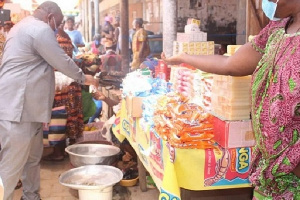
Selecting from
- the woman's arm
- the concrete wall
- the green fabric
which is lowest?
the green fabric

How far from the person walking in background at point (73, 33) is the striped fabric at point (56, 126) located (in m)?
7.86

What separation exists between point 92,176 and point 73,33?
9.89 m

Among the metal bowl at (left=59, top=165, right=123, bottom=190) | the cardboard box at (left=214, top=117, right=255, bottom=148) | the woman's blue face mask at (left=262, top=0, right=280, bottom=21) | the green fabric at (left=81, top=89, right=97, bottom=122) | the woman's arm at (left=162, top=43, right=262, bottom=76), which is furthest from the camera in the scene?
the green fabric at (left=81, top=89, right=97, bottom=122)

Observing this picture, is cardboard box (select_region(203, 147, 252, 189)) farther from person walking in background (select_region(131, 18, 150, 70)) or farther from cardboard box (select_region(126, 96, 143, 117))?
person walking in background (select_region(131, 18, 150, 70))

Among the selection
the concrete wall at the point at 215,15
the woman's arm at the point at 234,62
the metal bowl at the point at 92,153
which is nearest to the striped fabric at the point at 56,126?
the metal bowl at the point at 92,153

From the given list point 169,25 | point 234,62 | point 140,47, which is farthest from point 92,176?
point 140,47

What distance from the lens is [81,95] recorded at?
6.32 metres

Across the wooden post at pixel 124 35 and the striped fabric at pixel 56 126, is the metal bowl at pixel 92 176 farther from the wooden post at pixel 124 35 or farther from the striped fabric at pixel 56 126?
the wooden post at pixel 124 35

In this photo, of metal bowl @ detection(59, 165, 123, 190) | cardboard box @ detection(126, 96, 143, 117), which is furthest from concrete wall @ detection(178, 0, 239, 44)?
cardboard box @ detection(126, 96, 143, 117)

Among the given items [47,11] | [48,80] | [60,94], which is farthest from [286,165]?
[60,94]

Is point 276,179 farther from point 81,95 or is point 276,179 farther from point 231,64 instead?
point 81,95

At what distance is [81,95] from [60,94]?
46cm

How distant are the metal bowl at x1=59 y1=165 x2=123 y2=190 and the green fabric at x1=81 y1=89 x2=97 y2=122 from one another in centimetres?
217

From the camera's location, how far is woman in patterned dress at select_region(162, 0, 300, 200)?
1.63 m
